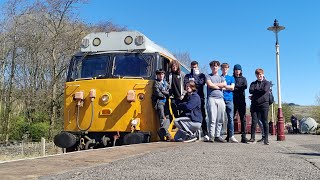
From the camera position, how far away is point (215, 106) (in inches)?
401

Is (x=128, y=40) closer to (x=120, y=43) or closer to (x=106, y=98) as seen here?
(x=120, y=43)

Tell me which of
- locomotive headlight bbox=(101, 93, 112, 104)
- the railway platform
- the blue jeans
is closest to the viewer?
the railway platform

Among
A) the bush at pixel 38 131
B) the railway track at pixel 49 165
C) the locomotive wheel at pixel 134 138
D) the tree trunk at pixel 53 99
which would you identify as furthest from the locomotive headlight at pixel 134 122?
the bush at pixel 38 131

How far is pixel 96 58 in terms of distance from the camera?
10.9 m

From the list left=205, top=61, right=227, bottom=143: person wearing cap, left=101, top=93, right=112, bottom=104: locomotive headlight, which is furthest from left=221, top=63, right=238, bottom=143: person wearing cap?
left=101, top=93, right=112, bottom=104: locomotive headlight

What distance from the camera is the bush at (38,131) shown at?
97.8ft

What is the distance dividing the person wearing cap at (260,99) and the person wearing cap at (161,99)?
7.89ft

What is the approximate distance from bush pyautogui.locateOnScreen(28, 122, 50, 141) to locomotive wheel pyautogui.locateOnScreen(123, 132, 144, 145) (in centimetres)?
2125

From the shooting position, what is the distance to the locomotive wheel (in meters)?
9.69

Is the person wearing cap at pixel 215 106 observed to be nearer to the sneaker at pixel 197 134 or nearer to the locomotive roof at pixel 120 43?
the sneaker at pixel 197 134

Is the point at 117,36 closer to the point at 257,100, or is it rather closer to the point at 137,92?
the point at 137,92

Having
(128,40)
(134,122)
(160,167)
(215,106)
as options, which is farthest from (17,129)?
(160,167)

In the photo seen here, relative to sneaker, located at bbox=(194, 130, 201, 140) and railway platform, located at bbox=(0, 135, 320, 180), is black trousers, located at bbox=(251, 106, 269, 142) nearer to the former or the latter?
sneaker, located at bbox=(194, 130, 201, 140)

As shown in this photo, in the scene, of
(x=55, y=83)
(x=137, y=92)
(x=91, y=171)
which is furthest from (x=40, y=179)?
(x=55, y=83)
